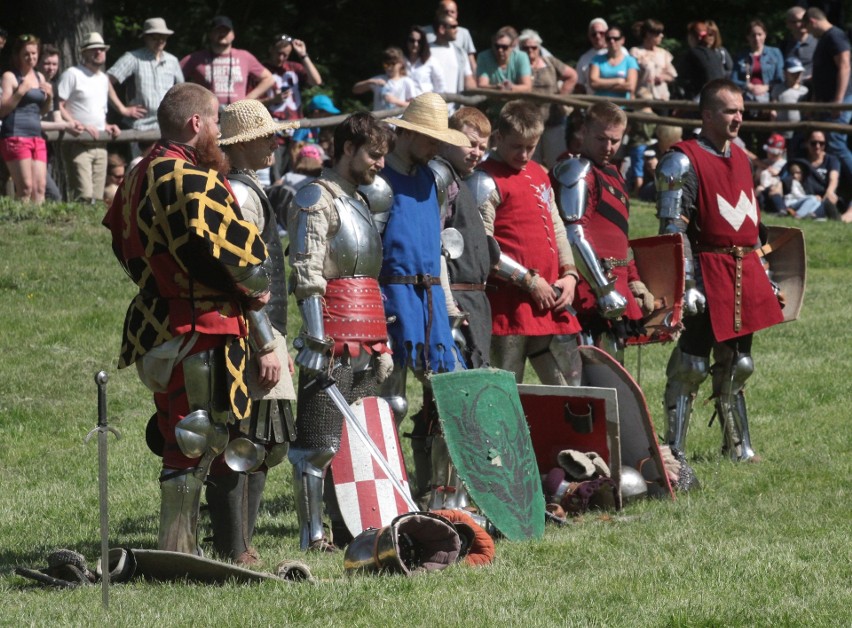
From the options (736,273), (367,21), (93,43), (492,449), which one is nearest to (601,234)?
(736,273)

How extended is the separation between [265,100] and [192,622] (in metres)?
10.1

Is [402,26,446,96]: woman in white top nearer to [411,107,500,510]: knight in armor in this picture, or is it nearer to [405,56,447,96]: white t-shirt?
[405,56,447,96]: white t-shirt

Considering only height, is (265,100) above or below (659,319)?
above

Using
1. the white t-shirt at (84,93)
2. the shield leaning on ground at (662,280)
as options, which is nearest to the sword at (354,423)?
the shield leaning on ground at (662,280)

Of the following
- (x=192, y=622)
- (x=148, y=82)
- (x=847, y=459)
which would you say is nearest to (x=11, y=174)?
(x=148, y=82)

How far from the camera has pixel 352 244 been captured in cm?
618

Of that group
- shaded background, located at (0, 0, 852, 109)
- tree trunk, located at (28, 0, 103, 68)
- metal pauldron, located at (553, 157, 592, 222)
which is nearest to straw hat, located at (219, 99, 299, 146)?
metal pauldron, located at (553, 157, 592, 222)

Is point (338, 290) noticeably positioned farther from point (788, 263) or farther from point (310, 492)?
point (788, 263)

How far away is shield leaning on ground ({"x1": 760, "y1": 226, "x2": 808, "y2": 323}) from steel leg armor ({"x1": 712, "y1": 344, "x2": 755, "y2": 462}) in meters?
0.39

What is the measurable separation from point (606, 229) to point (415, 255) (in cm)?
144

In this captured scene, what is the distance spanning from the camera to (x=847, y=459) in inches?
307

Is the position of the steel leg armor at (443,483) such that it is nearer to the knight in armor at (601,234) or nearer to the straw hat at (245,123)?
the knight in armor at (601,234)

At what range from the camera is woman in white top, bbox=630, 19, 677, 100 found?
1674cm

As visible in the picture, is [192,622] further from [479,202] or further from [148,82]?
[148,82]
